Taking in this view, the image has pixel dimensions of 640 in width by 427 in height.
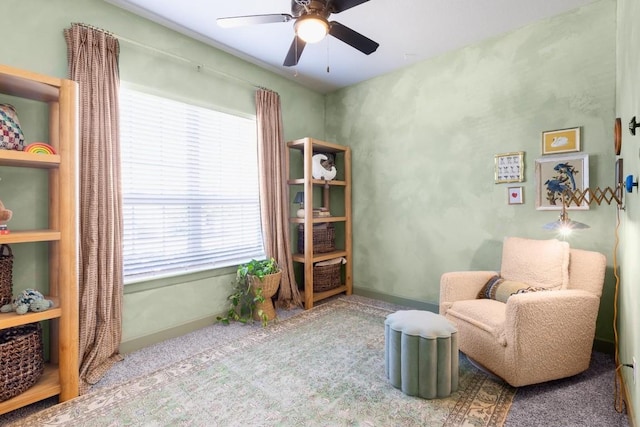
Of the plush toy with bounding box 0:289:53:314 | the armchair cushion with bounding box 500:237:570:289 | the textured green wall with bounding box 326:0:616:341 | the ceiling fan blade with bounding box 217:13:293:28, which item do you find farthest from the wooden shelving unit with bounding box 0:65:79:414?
the armchair cushion with bounding box 500:237:570:289

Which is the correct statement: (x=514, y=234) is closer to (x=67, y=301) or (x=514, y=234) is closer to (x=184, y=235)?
(x=184, y=235)

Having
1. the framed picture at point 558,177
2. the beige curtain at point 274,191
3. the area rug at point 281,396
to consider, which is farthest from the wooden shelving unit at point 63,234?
the framed picture at point 558,177

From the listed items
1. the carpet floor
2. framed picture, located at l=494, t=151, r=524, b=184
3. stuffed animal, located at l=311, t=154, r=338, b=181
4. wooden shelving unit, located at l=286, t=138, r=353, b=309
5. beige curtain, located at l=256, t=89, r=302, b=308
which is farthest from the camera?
stuffed animal, located at l=311, t=154, r=338, b=181

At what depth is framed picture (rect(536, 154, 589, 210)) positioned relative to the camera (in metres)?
2.54

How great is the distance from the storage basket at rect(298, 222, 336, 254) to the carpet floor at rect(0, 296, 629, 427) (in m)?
1.66

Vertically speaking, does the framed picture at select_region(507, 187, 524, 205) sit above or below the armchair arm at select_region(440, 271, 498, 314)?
above

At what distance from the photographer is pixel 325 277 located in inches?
152

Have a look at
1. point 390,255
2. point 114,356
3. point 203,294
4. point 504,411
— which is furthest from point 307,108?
point 504,411

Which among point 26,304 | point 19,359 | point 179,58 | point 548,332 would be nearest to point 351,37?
point 179,58

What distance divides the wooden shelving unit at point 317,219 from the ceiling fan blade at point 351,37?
142 cm

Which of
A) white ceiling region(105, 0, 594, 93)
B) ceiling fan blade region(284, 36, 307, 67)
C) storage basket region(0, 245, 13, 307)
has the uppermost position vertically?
white ceiling region(105, 0, 594, 93)

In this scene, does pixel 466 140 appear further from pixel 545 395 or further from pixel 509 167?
pixel 545 395

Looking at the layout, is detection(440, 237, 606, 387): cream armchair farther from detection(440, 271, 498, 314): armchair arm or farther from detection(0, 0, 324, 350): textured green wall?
detection(0, 0, 324, 350): textured green wall

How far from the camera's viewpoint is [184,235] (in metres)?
3.01
